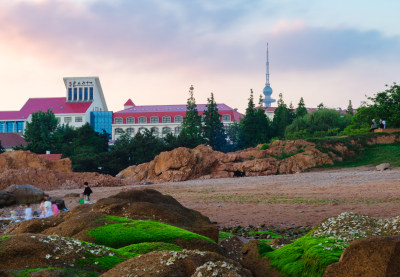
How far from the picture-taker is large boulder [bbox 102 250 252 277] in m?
4.04

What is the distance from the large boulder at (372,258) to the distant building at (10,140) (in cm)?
10079

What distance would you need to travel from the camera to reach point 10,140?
99562 mm

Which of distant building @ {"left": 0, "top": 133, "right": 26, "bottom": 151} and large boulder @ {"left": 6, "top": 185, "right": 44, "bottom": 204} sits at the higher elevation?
distant building @ {"left": 0, "top": 133, "right": 26, "bottom": 151}

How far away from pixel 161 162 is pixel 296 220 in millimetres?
27992

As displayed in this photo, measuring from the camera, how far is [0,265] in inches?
199

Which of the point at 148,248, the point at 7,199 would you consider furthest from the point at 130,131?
the point at 148,248

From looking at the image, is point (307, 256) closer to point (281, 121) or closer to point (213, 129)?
point (213, 129)

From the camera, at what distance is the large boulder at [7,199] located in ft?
84.7

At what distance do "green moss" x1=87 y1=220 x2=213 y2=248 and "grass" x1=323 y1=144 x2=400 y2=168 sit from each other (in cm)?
3550

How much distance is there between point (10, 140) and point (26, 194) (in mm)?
78598

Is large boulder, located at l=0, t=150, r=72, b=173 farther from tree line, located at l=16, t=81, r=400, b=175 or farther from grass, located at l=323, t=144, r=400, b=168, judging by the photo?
grass, located at l=323, t=144, r=400, b=168

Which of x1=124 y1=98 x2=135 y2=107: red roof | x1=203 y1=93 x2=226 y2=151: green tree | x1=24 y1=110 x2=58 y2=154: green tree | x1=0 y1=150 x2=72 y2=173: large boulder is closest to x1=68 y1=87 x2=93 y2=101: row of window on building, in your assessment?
x1=124 y1=98 x2=135 y2=107: red roof

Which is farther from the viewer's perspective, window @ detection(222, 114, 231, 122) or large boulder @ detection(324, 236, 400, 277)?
window @ detection(222, 114, 231, 122)

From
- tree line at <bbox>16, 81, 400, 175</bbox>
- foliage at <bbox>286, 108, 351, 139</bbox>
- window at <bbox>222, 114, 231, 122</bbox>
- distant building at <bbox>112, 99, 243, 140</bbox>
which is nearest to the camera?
tree line at <bbox>16, 81, 400, 175</bbox>
